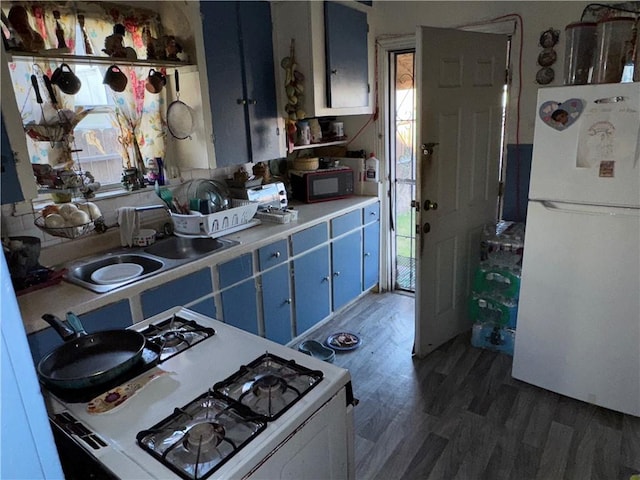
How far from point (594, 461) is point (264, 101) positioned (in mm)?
2616

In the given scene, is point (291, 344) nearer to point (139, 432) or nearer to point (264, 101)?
point (264, 101)

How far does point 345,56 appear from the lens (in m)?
3.06

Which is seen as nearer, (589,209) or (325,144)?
(589,209)

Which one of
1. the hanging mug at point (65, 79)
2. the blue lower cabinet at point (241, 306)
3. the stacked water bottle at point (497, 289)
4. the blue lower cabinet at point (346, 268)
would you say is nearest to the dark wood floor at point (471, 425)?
the stacked water bottle at point (497, 289)

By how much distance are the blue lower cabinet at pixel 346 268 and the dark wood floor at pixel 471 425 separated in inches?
20.6

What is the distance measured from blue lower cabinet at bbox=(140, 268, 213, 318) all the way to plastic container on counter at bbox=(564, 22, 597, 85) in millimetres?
2153

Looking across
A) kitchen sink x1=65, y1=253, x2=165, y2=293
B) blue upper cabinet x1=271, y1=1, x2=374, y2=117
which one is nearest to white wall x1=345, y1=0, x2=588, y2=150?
blue upper cabinet x1=271, y1=1, x2=374, y2=117

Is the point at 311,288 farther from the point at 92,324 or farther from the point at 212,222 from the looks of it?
the point at 92,324

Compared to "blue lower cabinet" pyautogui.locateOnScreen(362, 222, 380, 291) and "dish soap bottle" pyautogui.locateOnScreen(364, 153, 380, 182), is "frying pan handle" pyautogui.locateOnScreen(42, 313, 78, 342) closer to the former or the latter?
"blue lower cabinet" pyautogui.locateOnScreen(362, 222, 380, 291)

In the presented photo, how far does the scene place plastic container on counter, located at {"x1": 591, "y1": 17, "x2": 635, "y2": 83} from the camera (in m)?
2.05

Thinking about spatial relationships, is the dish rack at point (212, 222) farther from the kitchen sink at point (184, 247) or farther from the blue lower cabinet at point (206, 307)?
the blue lower cabinet at point (206, 307)

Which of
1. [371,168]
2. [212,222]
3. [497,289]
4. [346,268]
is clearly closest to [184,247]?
[212,222]

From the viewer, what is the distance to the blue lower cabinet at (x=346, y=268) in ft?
10.5

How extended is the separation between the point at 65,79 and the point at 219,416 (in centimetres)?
194
